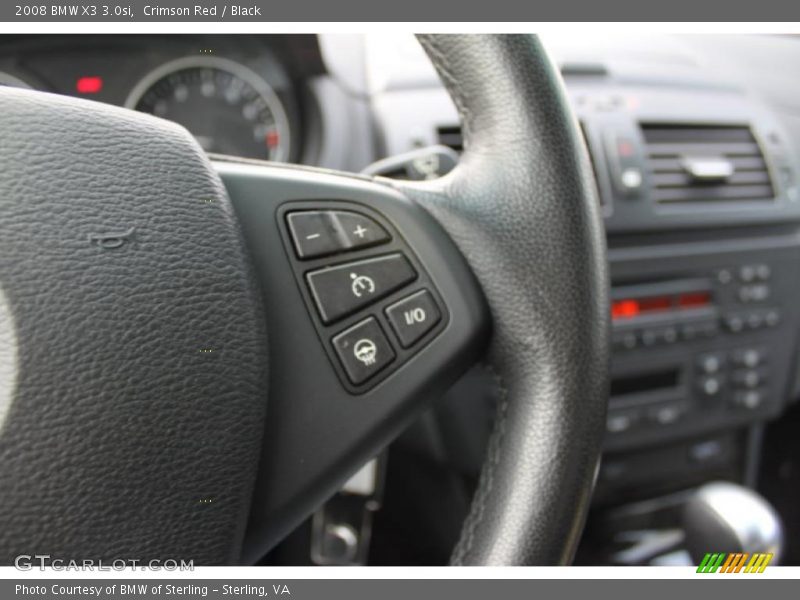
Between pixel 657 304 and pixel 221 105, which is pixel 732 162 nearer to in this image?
pixel 657 304

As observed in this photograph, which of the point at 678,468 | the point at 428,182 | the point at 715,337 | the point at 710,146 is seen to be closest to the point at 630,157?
the point at 710,146

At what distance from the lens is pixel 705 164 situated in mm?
1249

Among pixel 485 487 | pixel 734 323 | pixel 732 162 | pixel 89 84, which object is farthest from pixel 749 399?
pixel 89 84

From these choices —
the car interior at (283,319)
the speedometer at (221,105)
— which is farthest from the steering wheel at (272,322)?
the speedometer at (221,105)

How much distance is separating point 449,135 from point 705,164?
431 mm

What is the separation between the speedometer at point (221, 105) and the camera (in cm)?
114

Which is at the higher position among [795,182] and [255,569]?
[795,182]

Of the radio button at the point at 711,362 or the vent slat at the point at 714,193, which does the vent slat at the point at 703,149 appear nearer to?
the vent slat at the point at 714,193

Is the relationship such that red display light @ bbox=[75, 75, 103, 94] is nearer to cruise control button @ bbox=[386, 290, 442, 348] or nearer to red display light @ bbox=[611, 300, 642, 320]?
cruise control button @ bbox=[386, 290, 442, 348]

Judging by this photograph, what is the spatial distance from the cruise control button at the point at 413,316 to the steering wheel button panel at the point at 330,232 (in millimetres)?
48

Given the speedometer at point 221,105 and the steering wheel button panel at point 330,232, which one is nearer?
the steering wheel button panel at point 330,232

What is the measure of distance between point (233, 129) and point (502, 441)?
0.79 metres

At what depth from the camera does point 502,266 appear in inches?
22.2

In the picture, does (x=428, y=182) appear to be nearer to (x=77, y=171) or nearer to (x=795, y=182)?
(x=77, y=171)
